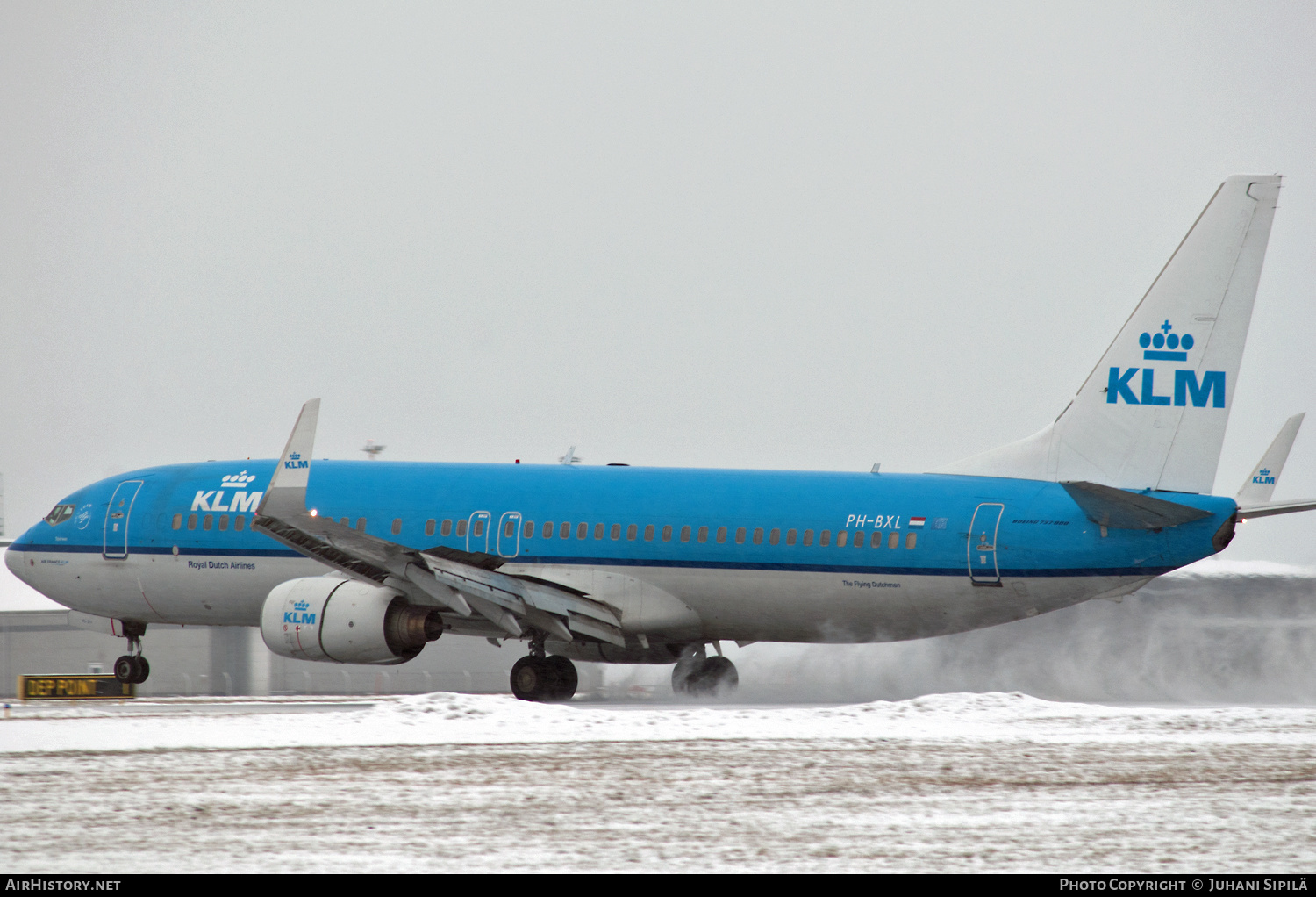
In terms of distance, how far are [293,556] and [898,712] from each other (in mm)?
12361

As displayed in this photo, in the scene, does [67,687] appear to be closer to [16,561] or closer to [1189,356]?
[16,561]

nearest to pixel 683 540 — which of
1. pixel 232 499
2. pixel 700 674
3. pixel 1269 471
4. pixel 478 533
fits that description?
pixel 700 674

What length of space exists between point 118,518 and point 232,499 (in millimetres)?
2640

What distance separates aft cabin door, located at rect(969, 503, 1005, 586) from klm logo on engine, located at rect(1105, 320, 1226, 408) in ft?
9.05

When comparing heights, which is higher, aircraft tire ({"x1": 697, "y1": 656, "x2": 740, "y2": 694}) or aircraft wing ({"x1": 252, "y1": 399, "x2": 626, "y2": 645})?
aircraft wing ({"x1": 252, "y1": 399, "x2": 626, "y2": 645})

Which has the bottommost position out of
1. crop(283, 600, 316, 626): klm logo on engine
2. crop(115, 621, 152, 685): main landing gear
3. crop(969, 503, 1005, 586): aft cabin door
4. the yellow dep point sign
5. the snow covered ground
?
the snow covered ground

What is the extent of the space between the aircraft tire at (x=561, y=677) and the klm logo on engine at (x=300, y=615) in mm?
3977

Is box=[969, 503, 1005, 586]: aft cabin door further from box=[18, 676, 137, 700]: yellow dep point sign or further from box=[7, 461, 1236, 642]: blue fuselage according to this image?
box=[18, 676, 137, 700]: yellow dep point sign

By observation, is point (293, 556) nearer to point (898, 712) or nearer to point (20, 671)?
point (898, 712)

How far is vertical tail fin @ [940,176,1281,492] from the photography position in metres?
24.2

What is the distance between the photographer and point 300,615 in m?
24.8

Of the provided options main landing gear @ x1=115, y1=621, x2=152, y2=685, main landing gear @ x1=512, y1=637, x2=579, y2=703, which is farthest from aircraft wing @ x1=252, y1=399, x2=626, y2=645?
main landing gear @ x1=115, y1=621, x2=152, y2=685
